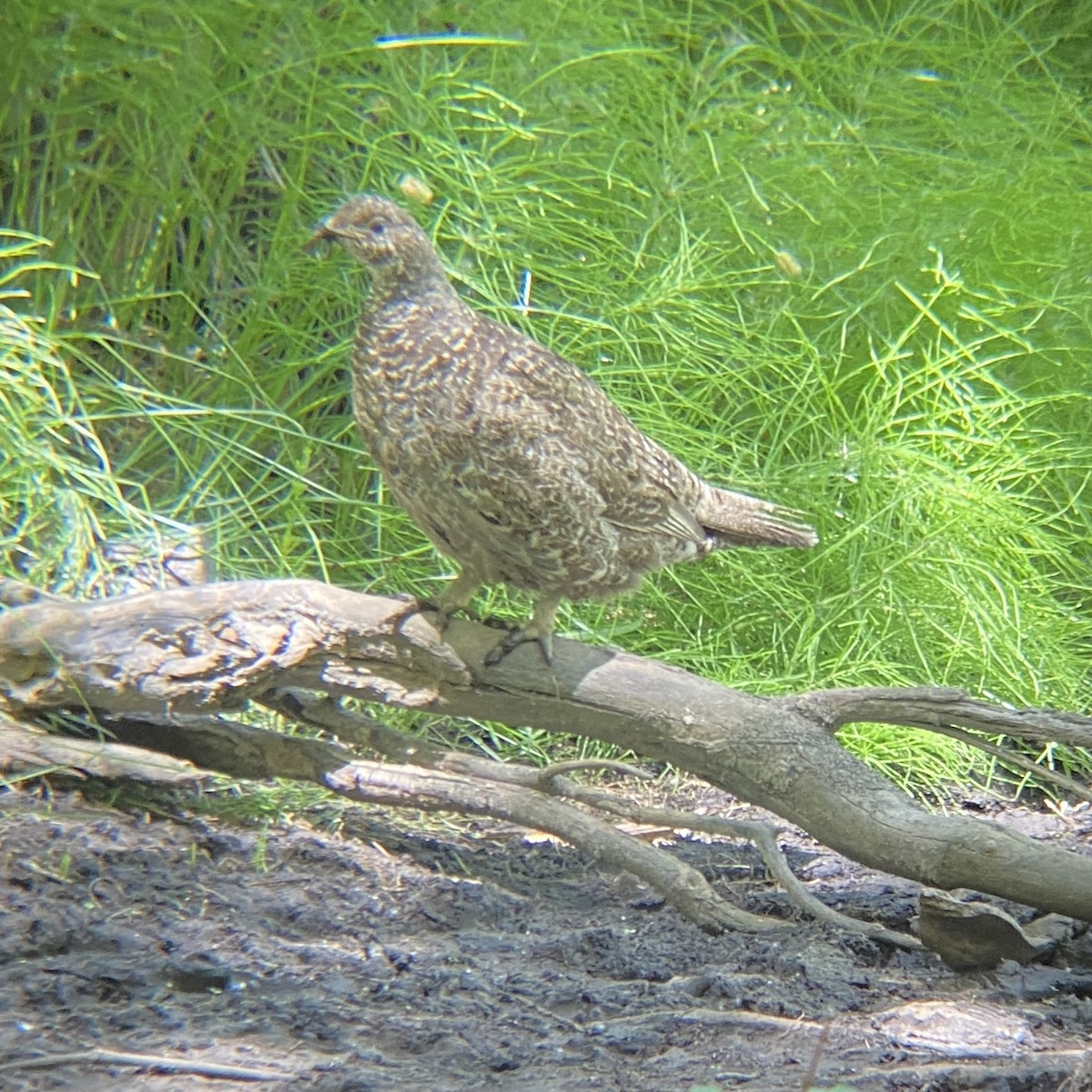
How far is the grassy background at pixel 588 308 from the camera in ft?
12.9

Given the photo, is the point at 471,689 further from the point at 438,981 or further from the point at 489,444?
the point at 438,981

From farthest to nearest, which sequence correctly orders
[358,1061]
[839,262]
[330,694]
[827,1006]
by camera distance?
[839,262], [330,694], [827,1006], [358,1061]

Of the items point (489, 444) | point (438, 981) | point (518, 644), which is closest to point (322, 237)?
point (489, 444)

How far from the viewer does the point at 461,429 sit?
2912mm

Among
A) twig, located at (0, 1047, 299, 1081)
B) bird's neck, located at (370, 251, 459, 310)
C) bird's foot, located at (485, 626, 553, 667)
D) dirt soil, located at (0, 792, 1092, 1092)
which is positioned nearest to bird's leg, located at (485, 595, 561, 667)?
bird's foot, located at (485, 626, 553, 667)

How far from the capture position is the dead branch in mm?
2662

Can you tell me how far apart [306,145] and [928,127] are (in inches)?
119

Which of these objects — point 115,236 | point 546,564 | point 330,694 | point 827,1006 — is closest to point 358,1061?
point 827,1006

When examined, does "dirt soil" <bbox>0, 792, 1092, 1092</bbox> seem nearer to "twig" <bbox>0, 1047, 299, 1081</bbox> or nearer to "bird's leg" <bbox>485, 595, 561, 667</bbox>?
"twig" <bbox>0, 1047, 299, 1081</bbox>

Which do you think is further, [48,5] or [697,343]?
[697,343]

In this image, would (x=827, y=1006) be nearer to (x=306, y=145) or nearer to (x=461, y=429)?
(x=461, y=429)

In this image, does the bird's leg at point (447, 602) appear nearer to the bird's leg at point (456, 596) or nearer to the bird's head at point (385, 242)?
the bird's leg at point (456, 596)

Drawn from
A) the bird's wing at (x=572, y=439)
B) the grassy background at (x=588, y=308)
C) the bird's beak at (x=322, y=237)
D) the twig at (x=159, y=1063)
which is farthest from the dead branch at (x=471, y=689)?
the twig at (x=159, y=1063)

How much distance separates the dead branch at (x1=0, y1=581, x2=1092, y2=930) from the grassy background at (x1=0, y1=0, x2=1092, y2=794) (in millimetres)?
675
